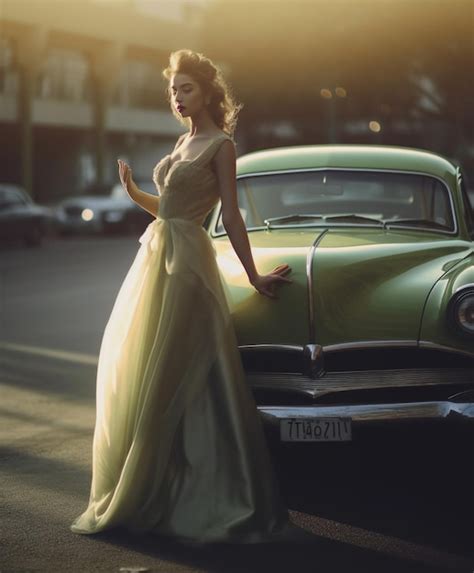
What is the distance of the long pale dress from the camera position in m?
4.89

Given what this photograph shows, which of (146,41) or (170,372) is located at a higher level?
(146,41)

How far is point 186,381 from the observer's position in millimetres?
5031

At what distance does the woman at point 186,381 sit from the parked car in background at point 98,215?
2607 centimetres

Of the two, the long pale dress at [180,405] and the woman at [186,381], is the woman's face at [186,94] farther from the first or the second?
the long pale dress at [180,405]

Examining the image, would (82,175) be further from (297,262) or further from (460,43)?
(297,262)

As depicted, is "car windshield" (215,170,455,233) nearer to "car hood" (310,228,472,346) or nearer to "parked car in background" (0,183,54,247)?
"car hood" (310,228,472,346)

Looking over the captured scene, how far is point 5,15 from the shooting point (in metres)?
40.9

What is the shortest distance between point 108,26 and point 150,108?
7891mm

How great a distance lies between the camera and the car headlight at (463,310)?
5422 mm

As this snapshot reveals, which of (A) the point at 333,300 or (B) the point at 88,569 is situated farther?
(A) the point at 333,300

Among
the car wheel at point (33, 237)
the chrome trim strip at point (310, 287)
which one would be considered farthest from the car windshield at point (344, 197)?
the car wheel at point (33, 237)

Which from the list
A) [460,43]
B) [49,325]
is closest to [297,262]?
[49,325]

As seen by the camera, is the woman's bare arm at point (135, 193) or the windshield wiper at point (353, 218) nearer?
the woman's bare arm at point (135, 193)

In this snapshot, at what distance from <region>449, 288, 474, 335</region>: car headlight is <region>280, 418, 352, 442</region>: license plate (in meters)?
0.72
